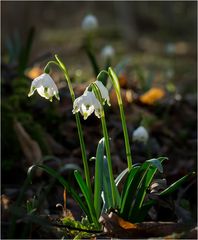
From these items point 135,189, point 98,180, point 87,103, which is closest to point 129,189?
point 135,189

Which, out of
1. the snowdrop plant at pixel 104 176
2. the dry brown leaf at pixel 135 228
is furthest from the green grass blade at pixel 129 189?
the dry brown leaf at pixel 135 228

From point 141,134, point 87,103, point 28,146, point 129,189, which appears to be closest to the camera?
point 87,103

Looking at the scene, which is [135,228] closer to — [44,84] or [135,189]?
[135,189]

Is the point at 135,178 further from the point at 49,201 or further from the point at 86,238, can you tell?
the point at 49,201

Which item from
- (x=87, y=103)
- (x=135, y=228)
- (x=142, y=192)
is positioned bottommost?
(x=135, y=228)

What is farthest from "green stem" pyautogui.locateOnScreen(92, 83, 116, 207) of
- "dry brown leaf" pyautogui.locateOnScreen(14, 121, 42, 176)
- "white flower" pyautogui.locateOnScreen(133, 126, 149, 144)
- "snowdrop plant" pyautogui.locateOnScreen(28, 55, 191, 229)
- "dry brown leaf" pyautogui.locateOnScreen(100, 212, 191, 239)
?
"dry brown leaf" pyautogui.locateOnScreen(14, 121, 42, 176)

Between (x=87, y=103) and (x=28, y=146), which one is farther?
(x=28, y=146)

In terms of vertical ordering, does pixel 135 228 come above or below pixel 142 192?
below

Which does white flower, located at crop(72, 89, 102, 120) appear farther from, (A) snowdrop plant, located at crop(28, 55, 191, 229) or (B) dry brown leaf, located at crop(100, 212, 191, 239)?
(B) dry brown leaf, located at crop(100, 212, 191, 239)

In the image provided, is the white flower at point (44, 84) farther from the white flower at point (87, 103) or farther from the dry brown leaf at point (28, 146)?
the dry brown leaf at point (28, 146)
